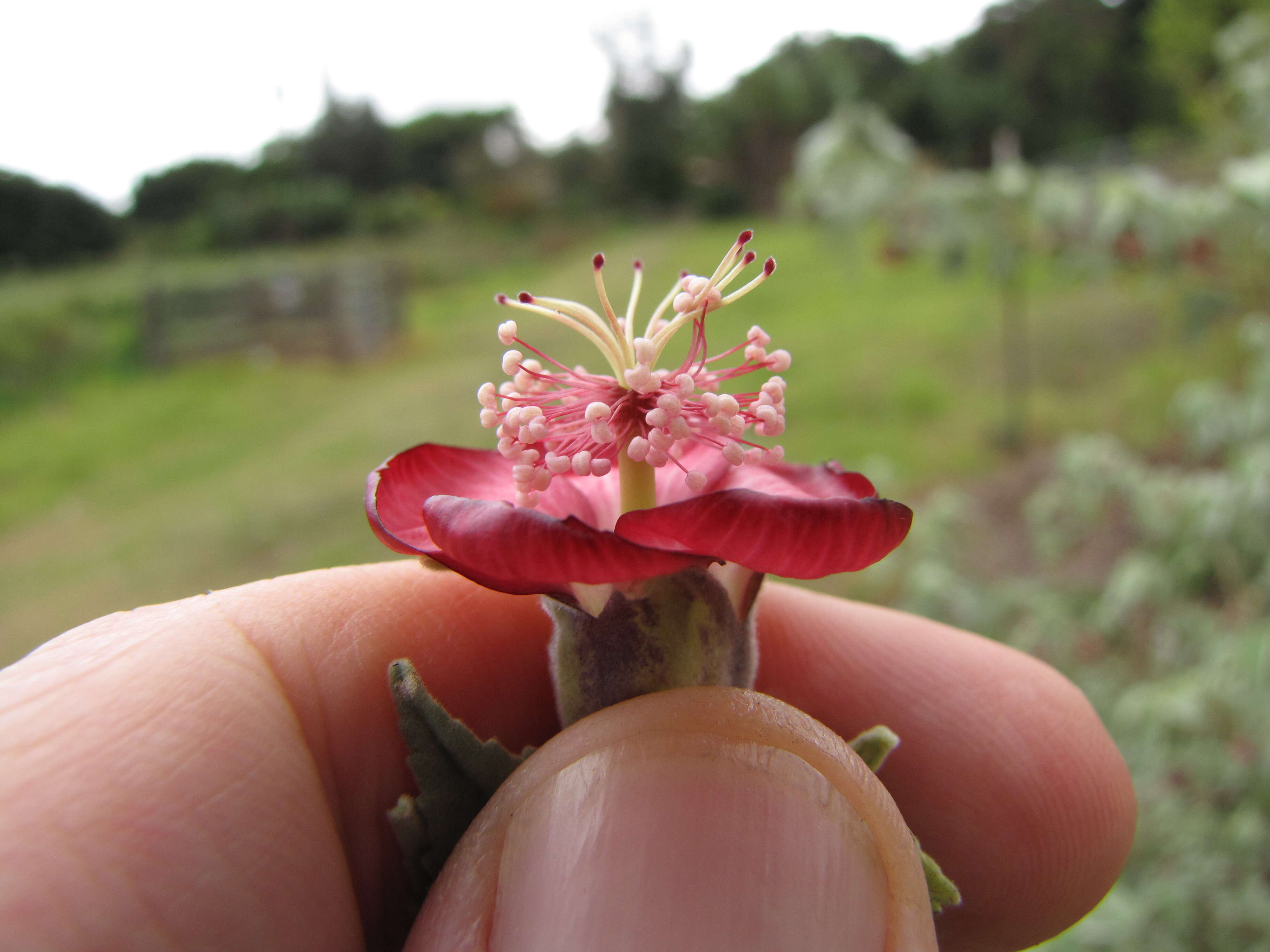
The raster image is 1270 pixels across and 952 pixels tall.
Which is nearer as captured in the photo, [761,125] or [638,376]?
[638,376]

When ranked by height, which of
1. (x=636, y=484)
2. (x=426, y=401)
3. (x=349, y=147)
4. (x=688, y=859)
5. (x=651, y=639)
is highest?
(x=349, y=147)

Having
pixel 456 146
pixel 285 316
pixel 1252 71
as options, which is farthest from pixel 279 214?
pixel 1252 71

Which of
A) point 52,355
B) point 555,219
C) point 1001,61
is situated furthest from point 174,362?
point 1001,61

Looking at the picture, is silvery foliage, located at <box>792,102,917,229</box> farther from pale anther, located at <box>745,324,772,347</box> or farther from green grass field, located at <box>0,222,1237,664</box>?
pale anther, located at <box>745,324,772,347</box>

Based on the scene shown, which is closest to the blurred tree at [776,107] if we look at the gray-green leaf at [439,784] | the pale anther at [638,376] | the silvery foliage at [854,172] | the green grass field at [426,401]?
the green grass field at [426,401]

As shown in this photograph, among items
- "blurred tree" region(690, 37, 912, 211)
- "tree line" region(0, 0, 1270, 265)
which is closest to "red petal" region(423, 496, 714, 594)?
"tree line" region(0, 0, 1270, 265)

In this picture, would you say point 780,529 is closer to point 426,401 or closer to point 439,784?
point 439,784

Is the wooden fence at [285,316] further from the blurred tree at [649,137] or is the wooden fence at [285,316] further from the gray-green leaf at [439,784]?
the gray-green leaf at [439,784]
